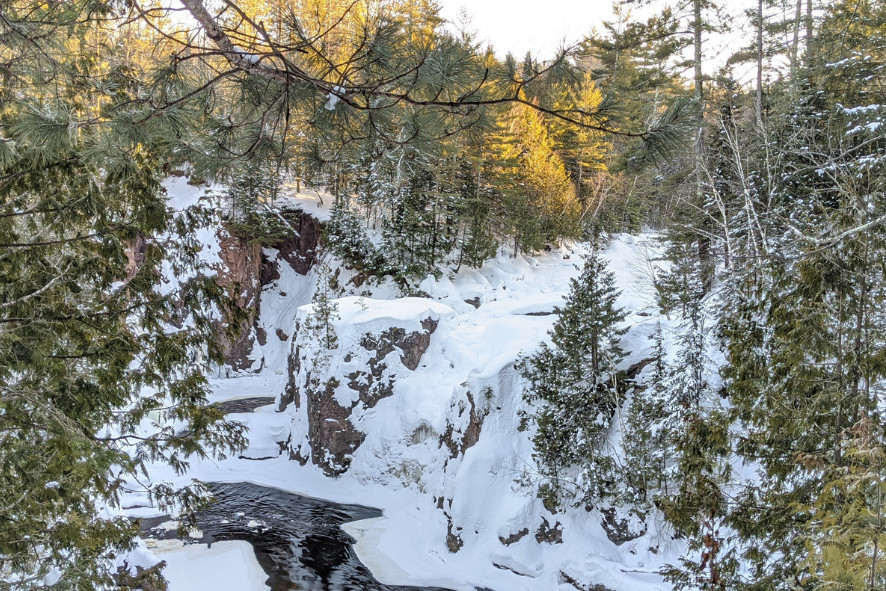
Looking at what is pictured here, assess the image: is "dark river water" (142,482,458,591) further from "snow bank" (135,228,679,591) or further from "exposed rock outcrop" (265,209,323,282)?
"exposed rock outcrop" (265,209,323,282)

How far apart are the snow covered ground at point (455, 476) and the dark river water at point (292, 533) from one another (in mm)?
367

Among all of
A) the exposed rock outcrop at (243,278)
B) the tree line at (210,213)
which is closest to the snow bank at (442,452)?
the tree line at (210,213)

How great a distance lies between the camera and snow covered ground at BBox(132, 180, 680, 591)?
9.55 meters

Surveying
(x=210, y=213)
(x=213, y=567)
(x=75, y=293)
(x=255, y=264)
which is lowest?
(x=213, y=567)

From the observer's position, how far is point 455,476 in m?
11.9

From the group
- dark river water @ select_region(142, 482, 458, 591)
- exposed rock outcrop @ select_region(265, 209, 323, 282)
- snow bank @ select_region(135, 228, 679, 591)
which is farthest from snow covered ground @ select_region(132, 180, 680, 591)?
exposed rock outcrop @ select_region(265, 209, 323, 282)

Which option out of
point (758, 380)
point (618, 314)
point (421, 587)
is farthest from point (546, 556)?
point (758, 380)

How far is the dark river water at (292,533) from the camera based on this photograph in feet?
32.4

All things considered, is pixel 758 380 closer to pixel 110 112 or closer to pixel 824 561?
pixel 824 561

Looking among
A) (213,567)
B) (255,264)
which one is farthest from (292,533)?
(255,264)

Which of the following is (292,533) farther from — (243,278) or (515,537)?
(243,278)

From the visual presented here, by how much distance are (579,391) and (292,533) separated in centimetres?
708

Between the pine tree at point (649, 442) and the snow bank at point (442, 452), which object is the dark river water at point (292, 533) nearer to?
the snow bank at point (442, 452)

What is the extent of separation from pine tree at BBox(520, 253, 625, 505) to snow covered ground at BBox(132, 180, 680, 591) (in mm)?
517
